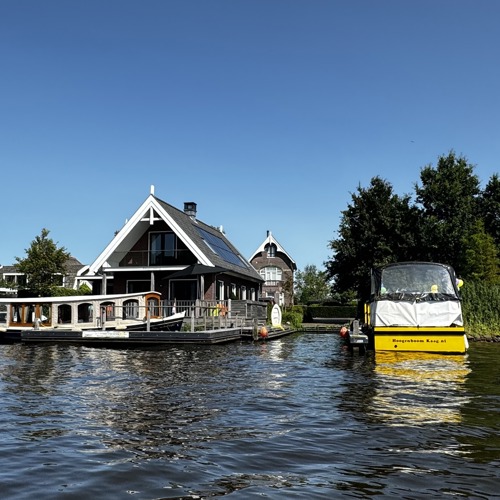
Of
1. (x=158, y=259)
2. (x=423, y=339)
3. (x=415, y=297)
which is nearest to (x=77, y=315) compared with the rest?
(x=158, y=259)

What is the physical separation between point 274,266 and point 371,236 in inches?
1084

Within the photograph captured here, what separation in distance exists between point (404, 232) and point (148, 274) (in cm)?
2221

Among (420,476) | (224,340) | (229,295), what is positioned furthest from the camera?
(229,295)

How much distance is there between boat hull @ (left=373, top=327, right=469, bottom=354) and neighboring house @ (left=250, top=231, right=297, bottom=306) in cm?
5354

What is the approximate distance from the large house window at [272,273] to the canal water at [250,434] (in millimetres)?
58188

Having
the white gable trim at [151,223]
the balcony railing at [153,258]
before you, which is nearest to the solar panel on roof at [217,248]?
the balcony railing at [153,258]

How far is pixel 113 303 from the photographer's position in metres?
28.4

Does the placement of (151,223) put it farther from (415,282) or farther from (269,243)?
(269,243)

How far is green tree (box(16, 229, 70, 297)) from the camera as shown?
149ft

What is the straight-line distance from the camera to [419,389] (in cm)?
1119

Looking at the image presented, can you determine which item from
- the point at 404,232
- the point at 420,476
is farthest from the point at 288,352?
the point at 404,232

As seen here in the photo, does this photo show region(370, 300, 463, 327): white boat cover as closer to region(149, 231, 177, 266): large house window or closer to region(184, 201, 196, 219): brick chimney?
region(149, 231, 177, 266): large house window

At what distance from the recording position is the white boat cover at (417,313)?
18.2m

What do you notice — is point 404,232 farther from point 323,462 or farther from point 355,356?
point 323,462
